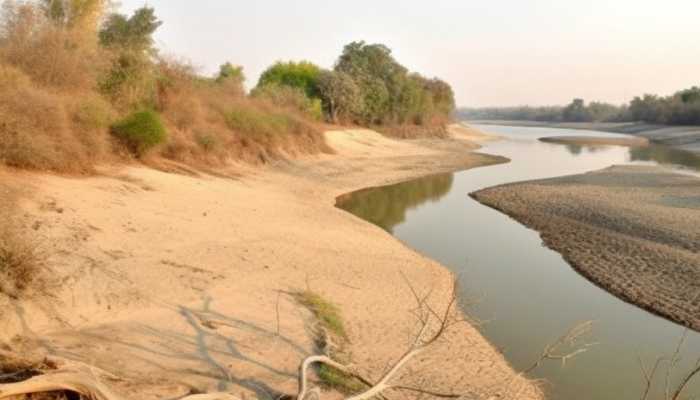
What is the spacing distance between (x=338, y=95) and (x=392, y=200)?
28.9 m

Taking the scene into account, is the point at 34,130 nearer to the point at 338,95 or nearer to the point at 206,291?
the point at 206,291

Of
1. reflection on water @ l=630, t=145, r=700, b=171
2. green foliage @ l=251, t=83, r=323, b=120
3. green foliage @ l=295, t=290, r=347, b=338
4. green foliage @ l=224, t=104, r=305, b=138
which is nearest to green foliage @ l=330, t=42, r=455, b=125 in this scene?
green foliage @ l=251, t=83, r=323, b=120

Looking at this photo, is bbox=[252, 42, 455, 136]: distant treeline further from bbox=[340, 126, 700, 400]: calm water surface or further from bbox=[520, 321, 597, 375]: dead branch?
bbox=[520, 321, 597, 375]: dead branch

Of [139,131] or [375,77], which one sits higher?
[375,77]

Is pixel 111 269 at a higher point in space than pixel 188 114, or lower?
lower

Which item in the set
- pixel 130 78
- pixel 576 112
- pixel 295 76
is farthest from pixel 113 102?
pixel 576 112

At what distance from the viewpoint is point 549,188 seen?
26.4 meters

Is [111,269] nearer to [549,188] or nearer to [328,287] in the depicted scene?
[328,287]

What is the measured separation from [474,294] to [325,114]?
4212cm

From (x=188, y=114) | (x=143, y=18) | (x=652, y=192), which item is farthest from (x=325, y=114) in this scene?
(x=652, y=192)

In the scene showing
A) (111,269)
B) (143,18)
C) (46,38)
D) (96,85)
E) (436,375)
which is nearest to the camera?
(436,375)

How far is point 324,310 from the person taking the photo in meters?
9.29

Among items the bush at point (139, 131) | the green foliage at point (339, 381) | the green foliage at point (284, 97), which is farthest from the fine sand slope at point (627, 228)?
the green foliage at point (284, 97)

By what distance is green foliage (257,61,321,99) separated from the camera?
5312cm
